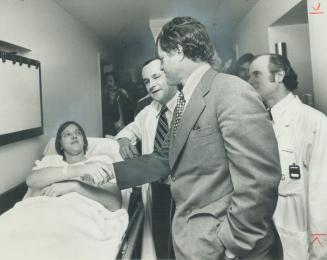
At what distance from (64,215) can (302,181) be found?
2.96ft

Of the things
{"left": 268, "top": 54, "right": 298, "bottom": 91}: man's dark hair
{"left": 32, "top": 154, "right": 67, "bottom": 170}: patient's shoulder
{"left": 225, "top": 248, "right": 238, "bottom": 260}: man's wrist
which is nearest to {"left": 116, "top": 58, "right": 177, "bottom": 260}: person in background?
{"left": 32, "top": 154, "right": 67, "bottom": 170}: patient's shoulder

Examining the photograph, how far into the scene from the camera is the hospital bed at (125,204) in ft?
3.28

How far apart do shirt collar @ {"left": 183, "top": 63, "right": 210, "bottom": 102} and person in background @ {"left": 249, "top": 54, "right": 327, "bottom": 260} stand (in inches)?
19.0

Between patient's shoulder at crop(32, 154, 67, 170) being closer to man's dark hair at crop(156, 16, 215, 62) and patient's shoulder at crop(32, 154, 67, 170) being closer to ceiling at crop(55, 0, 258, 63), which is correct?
ceiling at crop(55, 0, 258, 63)

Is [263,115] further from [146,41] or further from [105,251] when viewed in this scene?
[146,41]

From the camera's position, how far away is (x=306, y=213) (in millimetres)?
1022

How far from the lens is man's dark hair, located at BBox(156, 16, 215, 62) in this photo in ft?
2.34

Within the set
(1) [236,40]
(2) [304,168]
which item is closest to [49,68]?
(1) [236,40]

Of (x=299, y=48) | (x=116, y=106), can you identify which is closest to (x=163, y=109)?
(x=116, y=106)

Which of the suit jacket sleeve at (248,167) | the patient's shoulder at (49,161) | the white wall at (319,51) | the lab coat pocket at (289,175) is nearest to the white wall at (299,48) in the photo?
the white wall at (319,51)

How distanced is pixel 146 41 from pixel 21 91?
2.12ft

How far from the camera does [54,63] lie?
55.7 inches

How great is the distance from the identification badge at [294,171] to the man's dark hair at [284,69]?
32 centimetres

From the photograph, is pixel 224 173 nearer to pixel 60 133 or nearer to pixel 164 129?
pixel 164 129
